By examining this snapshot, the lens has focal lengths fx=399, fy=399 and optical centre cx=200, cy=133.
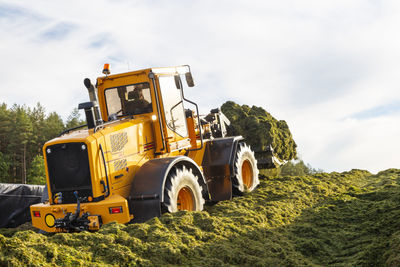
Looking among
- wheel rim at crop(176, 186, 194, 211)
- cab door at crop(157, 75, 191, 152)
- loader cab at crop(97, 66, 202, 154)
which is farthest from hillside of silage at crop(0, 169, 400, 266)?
loader cab at crop(97, 66, 202, 154)

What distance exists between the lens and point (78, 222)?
6.34 meters

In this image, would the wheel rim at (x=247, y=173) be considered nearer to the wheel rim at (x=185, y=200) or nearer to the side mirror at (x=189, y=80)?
the side mirror at (x=189, y=80)

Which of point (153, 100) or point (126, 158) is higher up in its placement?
point (153, 100)

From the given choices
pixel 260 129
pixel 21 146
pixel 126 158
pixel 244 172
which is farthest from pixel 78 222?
pixel 21 146

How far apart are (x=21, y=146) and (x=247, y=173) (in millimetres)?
33377

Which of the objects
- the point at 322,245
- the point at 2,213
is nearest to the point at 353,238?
the point at 322,245

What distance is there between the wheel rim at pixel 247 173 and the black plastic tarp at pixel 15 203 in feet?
20.6

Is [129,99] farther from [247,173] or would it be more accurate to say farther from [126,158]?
[247,173]

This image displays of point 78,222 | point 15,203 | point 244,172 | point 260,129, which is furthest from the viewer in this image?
point 260,129

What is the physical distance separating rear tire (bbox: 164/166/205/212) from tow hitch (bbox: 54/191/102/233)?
1143 mm

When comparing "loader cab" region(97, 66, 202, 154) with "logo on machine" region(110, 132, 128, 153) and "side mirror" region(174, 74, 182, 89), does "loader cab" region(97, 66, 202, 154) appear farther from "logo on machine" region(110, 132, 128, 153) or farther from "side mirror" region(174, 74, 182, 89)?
"logo on machine" region(110, 132, 128, 153)

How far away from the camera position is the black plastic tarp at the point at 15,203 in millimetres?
11188

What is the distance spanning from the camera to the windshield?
306 inches

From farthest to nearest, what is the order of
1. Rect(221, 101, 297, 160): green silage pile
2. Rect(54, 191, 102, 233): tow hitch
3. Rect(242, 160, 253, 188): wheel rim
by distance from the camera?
1. Rect(221, 101, 297, 160): green silage pile
2. Rect(242, 160, 253, 188): wheel rim
3. Rect(54, 191, 102, 233): tow hitch
